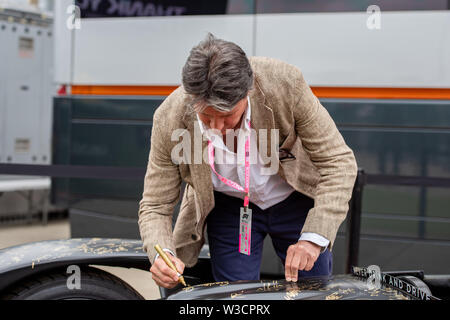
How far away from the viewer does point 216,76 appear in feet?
4.00

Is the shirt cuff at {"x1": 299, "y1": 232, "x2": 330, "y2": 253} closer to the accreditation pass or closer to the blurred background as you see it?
the accreditation pass

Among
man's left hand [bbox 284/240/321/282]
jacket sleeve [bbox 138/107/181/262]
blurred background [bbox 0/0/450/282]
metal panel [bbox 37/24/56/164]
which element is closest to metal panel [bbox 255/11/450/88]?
blurred background [bbox 0/0/450/282]

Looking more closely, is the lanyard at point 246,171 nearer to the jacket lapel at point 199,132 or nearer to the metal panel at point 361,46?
the jacket lapel at point 199,132

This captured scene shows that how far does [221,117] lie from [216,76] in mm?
141

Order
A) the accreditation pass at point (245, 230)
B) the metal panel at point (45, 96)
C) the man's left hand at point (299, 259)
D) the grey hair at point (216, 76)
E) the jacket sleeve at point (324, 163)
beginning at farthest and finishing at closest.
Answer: the metal panel at point (45, 96), the accreditation pass at point (245, 230), the jacket sleeve at point (324, 163), the man's left hand at point (299, 259), the grey hair at point (216, 76)

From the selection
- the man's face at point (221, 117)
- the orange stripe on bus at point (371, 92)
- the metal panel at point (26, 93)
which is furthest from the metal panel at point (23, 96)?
the man's face at point (221, 117)

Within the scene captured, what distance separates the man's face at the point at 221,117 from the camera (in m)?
1.31

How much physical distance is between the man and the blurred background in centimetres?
112

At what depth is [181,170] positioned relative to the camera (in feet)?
5.15

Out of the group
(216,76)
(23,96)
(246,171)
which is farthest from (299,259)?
(23,96)

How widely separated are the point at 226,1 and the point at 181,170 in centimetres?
200

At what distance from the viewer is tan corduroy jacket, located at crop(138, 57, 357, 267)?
57.3 inches
